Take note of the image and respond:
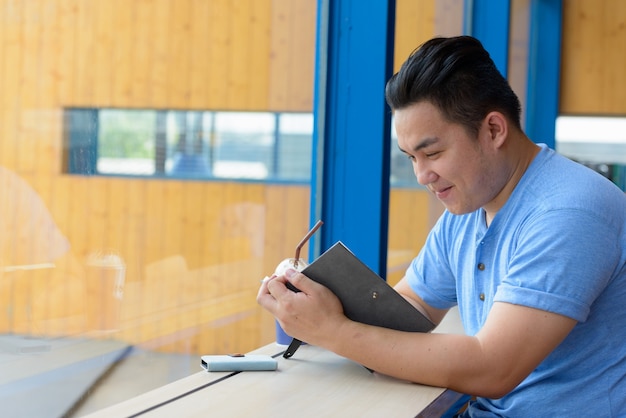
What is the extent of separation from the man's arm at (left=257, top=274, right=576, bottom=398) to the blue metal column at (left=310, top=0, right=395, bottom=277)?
28.2 inches

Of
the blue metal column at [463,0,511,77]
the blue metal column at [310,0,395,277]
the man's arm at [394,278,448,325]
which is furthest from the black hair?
the blue metal column at [463,0,511,77]

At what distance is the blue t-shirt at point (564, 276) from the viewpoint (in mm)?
1368

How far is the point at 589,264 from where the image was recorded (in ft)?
4.50

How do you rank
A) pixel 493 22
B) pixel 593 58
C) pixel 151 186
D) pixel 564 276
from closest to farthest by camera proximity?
pixel 564 276 → pixel 151 186 → pixel 493 22 → pixel 593 58

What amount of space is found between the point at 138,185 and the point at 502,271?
66cm

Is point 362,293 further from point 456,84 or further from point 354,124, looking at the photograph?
point 354,124

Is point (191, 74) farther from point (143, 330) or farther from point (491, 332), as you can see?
point (491, 332)

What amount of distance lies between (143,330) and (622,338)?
0.84m

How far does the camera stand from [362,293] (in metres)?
1.52

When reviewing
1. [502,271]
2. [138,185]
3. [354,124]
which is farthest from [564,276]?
[354,124]

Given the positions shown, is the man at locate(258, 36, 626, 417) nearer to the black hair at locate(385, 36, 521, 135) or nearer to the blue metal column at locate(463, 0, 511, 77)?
the black hair at locate(385, 36, 521, 135)

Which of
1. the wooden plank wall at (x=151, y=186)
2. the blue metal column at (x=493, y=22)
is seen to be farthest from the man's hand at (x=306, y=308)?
the blue metal column at (x=493, y=22)

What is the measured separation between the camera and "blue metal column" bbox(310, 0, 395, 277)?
221 cm

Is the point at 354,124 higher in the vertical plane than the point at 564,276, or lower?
higher
